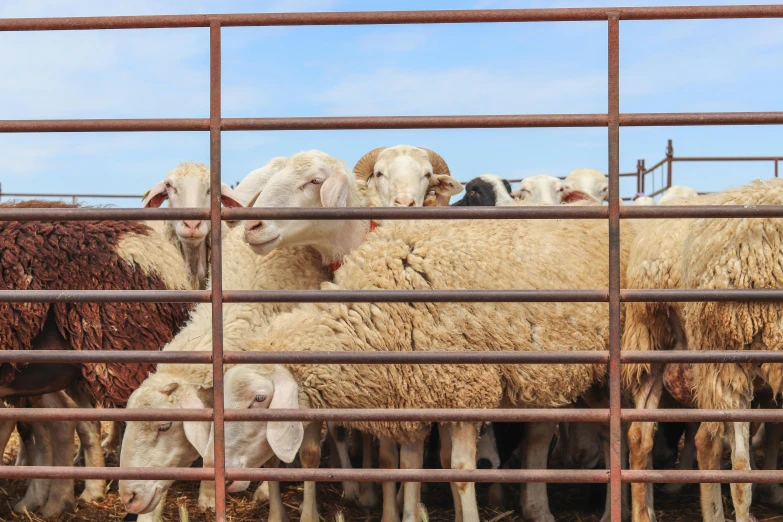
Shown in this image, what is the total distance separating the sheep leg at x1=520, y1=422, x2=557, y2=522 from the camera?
5.38 metres

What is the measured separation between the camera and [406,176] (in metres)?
6.87

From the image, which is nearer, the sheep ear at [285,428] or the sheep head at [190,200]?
the sheep ear at [285,428]

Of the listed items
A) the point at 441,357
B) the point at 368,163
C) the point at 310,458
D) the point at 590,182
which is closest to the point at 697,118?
the point at 441,357

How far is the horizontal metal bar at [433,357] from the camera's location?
3.27m

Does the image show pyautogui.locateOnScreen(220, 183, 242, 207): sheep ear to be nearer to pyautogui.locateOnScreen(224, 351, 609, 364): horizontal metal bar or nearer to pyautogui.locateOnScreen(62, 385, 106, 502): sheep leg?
pyautogui.locateOnScreen(62, 385, 106, 502): sheep leg

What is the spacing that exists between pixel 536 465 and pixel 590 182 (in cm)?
573

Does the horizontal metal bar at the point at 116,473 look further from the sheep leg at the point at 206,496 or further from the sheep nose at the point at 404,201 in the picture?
the sheep nose at the point at 404,201

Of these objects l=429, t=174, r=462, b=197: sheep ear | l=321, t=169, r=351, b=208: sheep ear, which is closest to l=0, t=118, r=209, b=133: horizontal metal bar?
l=321, t=169, r=351, b=208: sheep ear

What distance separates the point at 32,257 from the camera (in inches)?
207

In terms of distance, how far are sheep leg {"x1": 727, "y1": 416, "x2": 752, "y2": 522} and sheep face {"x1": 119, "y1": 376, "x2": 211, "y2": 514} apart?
104 inches

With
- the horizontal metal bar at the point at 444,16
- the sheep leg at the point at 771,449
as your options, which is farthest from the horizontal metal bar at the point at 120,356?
the sheep leg at the point at 771,449

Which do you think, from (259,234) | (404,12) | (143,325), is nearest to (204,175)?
(143,325)

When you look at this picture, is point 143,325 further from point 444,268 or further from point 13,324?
point 444,268

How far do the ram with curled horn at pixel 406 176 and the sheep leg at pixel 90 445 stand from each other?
8.43ft
